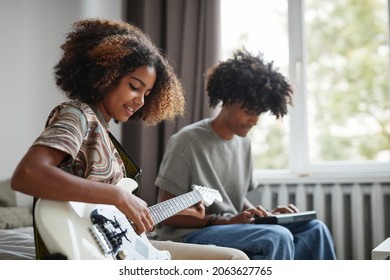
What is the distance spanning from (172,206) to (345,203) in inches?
41.5

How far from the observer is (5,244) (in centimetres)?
108

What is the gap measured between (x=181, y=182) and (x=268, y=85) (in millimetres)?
396

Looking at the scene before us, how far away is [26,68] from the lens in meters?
1.75

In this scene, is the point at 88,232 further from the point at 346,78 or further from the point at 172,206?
the point at 346,78

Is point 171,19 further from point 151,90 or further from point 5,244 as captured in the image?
point 5,244

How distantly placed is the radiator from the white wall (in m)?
0.87

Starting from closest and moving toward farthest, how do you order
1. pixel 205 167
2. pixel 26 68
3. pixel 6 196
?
pixel 205 167 < pixel 6 196 < pixel 26 68

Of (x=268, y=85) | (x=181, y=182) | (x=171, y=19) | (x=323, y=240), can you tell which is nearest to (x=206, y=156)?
(x=181, y=182)

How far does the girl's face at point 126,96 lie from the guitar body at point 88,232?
14cm

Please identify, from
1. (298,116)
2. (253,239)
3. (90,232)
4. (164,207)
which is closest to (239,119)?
(253,239)

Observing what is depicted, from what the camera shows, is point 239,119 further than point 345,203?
No

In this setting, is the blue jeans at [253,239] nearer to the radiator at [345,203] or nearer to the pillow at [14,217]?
the pillow at [14,217]

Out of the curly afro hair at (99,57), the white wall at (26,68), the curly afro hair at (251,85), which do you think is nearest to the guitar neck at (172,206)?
the curly afro hair at (99,57)

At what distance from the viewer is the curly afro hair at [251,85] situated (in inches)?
57.7
